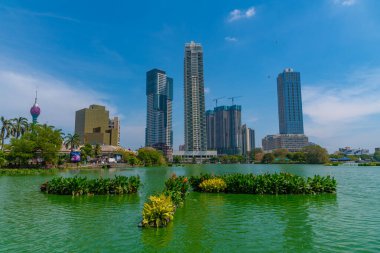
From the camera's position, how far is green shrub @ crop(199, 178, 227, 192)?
33.6m

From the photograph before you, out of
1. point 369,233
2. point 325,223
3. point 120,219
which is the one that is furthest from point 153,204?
point 369,233

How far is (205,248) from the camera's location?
13117 millimetres

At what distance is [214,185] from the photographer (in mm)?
33688

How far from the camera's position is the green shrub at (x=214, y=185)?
3359 centimetres

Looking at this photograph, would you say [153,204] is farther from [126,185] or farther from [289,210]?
[126,185]

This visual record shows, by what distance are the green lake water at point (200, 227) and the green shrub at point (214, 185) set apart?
654cm

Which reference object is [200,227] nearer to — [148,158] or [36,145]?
[36,145]

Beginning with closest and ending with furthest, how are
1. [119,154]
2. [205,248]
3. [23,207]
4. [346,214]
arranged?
[205,248], [346,214], [23,207], [119,154]

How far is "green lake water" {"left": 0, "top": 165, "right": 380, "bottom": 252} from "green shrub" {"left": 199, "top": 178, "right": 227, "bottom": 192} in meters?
6.54

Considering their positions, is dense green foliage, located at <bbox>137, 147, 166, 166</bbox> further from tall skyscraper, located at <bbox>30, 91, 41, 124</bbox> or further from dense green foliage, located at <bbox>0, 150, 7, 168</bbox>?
dense green foliage, located at <bbox>0, 150, 7, 168</bbox>

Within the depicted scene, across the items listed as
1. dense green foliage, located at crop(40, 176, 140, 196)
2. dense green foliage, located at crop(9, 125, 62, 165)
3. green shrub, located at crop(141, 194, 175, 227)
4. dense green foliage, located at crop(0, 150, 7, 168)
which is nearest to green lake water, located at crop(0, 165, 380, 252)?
green shrub, located at crop(141, 194, 175, 227)

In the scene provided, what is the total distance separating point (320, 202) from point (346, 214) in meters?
5.37

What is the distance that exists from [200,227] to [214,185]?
1683 cm

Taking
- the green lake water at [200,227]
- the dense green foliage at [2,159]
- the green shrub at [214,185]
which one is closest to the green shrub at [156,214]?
the green lake water at [200,227]
